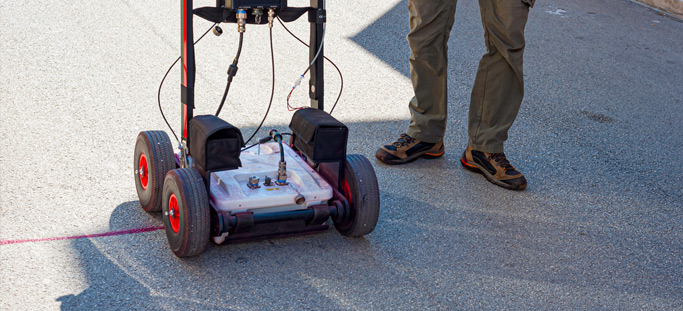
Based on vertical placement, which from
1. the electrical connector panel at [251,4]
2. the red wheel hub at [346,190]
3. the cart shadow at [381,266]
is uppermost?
the electrical connector panel at [251,4]

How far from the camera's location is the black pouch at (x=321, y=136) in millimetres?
2578

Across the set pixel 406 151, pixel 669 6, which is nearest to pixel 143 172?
pixel 406 151

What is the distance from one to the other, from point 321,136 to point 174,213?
58 centimetres

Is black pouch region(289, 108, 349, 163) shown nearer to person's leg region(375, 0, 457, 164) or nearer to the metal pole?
the metal pole

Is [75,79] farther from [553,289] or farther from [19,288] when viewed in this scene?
[553,289]

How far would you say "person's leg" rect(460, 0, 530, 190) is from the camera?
10.9 ft

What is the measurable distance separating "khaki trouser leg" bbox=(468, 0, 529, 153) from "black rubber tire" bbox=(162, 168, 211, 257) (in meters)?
1.57

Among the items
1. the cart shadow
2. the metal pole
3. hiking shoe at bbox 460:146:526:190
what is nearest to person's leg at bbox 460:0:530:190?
hiking shoe at bbox 460:146:526:190

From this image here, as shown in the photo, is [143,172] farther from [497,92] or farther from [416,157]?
[497,92]

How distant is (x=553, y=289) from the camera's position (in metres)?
2.65

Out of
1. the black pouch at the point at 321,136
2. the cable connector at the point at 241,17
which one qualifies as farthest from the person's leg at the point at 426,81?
the cable connector at the point at 241,17

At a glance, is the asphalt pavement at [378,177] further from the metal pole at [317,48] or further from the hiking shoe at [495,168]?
the metal pole at [317,48]

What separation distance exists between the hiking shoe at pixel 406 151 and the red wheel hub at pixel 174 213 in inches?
50.4

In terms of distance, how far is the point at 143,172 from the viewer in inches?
115
